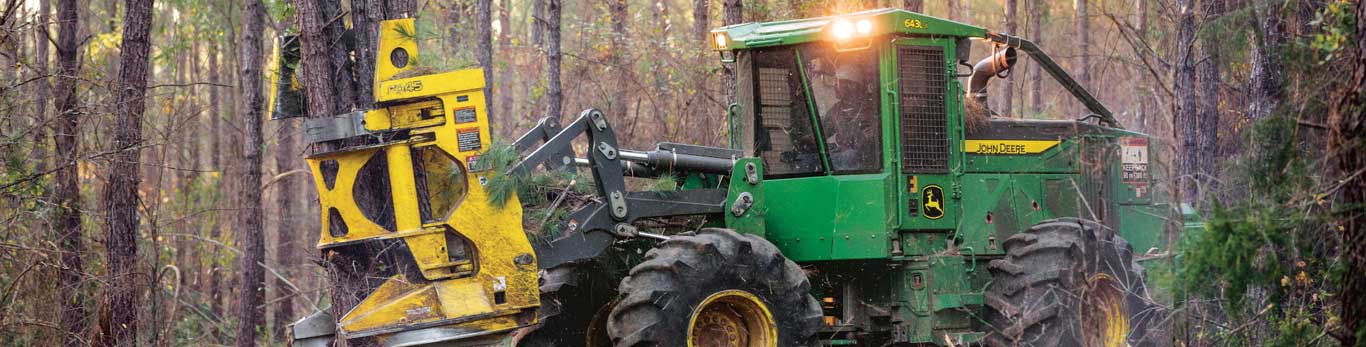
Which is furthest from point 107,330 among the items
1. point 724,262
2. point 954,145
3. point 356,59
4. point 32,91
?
point 954,145

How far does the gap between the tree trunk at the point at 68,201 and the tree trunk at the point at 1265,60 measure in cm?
838

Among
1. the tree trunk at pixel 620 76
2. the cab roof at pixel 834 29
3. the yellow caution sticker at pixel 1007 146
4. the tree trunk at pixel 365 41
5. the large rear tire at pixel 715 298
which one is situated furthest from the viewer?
the tree trunk at pixel 620 76

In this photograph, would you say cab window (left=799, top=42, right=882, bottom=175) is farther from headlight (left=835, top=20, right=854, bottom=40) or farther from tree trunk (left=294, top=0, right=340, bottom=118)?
tree trunk (left=294, top=0, right=340, bottom=118)

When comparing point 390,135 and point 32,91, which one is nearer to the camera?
point 390,135

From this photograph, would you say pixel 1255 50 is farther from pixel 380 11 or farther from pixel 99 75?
pixel 99 75

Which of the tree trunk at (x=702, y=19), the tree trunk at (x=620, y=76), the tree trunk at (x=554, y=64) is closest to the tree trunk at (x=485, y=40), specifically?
the tree trunk at (x=620, y=76)

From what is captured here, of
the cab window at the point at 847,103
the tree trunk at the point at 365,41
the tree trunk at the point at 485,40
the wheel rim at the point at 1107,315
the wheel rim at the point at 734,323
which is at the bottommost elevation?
the wheel rim at the point at 1107,315

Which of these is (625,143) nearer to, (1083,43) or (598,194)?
(598,194)

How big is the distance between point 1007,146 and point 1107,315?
1.53m

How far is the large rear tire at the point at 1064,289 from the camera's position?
9883 mm

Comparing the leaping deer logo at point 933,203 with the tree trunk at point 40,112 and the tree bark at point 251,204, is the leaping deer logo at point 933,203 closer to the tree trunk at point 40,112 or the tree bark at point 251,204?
the tree trunk at point 40,112

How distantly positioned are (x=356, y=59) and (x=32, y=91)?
12.1 ft

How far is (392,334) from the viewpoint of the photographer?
26.6ft

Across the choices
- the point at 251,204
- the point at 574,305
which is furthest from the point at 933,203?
the point at 251,204
